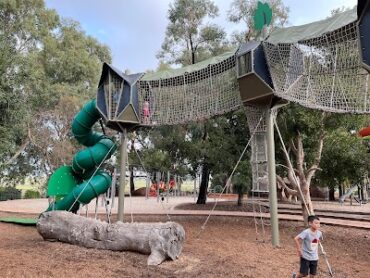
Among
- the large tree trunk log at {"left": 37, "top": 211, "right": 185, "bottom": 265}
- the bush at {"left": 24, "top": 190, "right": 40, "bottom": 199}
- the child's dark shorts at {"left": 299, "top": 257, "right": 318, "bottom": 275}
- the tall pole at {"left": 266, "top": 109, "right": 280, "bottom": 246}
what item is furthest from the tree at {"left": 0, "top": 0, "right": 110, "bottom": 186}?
the child's dark shorts at {"left": 299, "top": 257, "right": 318, "bottom": 275}

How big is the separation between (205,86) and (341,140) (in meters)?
5.57

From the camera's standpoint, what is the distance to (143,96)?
10.3 m

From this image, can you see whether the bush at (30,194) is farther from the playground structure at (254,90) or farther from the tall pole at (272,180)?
the tall pole at (272,180)

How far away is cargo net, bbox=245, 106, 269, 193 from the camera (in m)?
8.49

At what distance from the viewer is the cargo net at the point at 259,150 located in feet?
27.9

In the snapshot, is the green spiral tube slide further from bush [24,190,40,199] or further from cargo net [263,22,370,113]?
bush [24,190,40,199]

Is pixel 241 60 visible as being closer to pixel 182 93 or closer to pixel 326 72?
pixel 326 72

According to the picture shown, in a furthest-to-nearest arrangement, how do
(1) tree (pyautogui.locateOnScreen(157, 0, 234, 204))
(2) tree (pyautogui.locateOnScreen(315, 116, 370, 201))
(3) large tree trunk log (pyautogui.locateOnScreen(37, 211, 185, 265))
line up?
(1) tree (pyautogui.locateOnScreen(157, 0, 234, 204)) < (2) tree (pyautogui.locateOnScreen(315, 116, 370, 201)) < (3) large tree trunk log (pyautogui.locateOnScreen(37, 211, 185, 265))

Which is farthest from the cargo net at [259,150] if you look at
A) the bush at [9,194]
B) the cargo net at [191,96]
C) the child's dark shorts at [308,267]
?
the bush at [9,194]

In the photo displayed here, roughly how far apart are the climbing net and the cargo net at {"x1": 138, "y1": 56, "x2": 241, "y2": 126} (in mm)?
1380

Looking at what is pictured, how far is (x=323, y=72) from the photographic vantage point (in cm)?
780

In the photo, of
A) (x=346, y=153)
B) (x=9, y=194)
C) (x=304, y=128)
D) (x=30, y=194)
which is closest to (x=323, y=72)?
(x=304, y=128)

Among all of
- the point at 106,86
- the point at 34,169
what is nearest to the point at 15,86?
the point at 106,86

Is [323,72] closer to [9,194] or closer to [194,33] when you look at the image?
[194,33]
